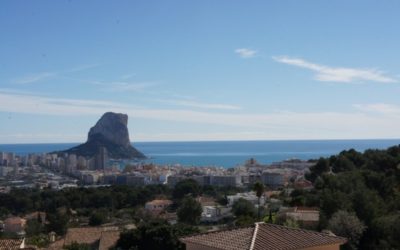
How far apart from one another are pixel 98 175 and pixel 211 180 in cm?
2587

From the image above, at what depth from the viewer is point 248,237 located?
10.4 m

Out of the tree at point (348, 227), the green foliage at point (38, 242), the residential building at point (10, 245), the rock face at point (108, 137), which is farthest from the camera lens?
the rock face at point (108, 137)

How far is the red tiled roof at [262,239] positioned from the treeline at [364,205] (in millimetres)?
6541

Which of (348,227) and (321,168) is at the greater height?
(321,168)

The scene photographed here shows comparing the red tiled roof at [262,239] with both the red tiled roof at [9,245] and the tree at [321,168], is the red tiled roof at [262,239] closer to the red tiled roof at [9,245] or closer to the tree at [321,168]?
the red tiled roof at [9,245]

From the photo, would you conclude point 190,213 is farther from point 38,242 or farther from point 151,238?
point 151,238

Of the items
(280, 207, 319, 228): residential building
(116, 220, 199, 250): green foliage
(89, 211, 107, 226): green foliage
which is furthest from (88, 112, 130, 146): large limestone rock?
(116, 220, 199, 250): green foliage

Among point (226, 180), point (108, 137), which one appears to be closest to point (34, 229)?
point (226, 180)

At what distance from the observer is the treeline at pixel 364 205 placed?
57.2 feet

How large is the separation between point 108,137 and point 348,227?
150m

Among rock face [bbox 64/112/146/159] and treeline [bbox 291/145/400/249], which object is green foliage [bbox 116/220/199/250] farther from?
rock face [bbox 64/112/146/159]

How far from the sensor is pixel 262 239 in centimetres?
1027

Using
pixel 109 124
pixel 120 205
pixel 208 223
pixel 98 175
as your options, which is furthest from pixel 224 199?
pixel 109 124

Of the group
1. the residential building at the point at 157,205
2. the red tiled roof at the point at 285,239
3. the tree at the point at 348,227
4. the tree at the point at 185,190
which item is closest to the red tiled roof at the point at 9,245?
the red tiled roof at the point at 285,239
